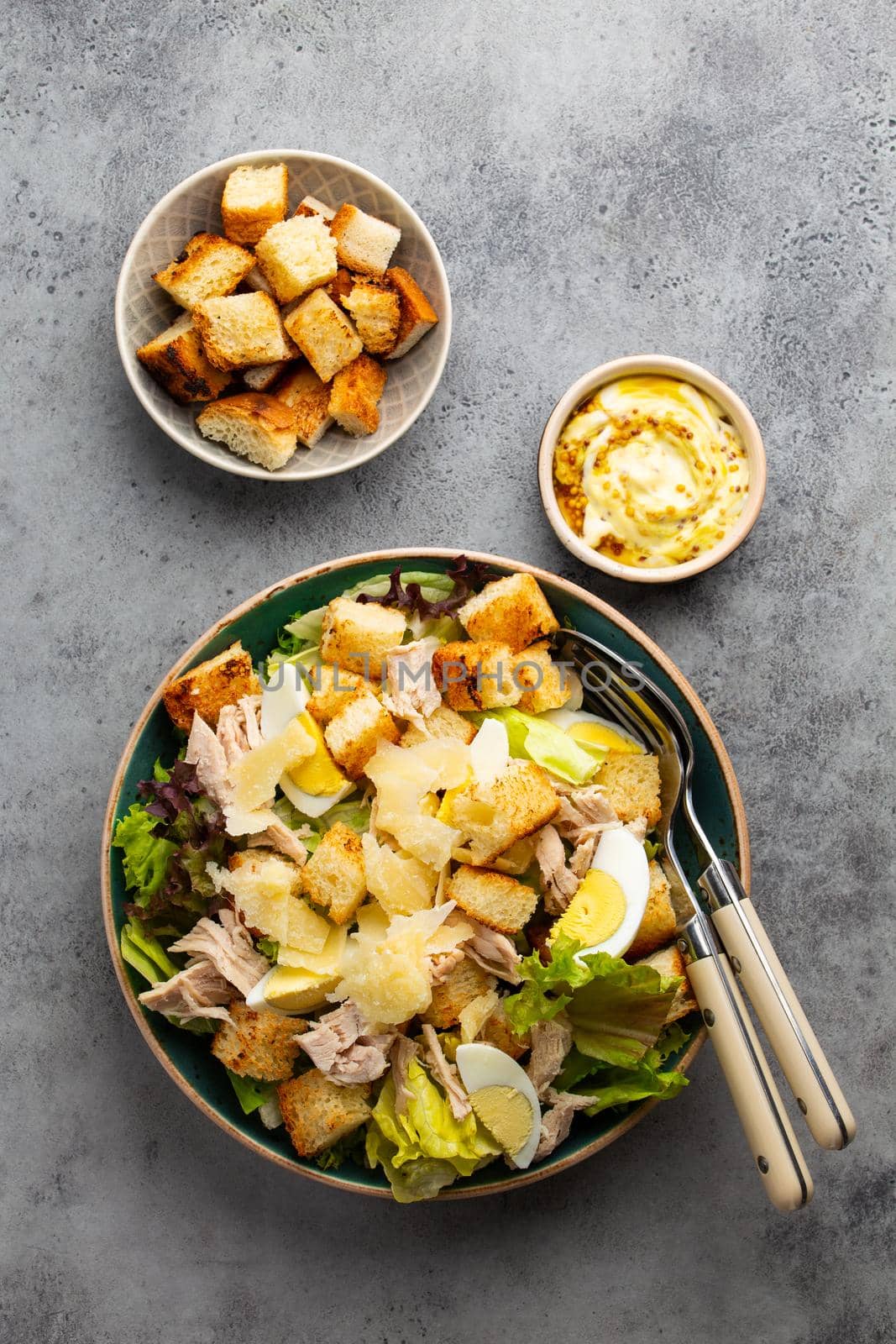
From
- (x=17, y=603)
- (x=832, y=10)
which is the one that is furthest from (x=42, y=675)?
(x=832, y=10)

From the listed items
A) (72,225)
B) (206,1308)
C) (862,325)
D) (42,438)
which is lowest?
(206,1308)

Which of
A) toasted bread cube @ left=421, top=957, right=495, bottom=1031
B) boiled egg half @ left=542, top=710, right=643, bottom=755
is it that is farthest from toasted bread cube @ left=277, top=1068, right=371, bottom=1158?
boiled egg half @ left=542, top=710, right=643, bottom=755

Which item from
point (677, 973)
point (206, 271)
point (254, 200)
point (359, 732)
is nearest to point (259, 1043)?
point (359, 732)

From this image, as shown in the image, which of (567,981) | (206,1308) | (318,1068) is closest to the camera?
(567,981)

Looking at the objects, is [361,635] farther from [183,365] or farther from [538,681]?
[183,365]

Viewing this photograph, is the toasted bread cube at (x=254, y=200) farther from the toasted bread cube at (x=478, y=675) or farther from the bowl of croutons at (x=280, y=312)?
the toasted bread cube at (x=478, y=675)

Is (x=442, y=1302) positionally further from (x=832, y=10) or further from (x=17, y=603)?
(x=832, y=10)

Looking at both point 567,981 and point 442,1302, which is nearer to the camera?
point 567,981
